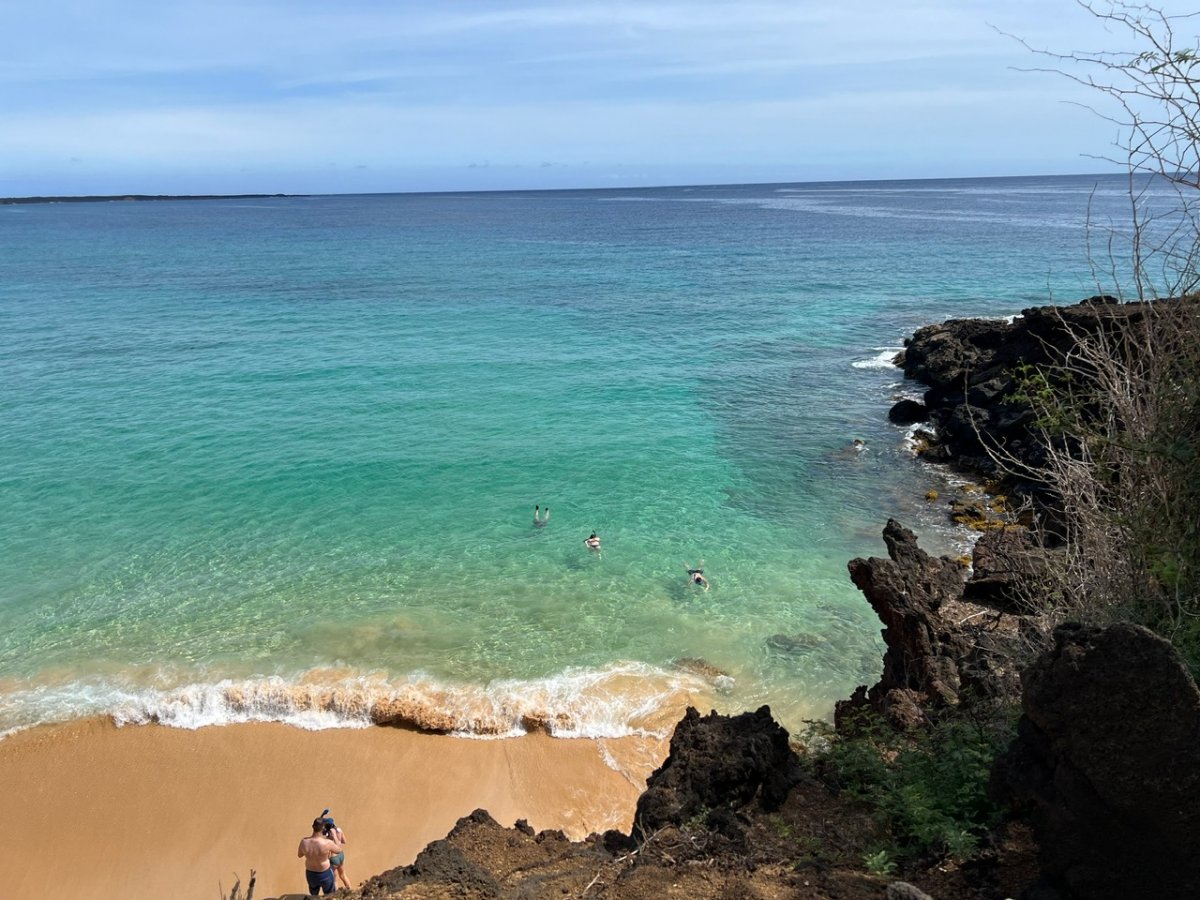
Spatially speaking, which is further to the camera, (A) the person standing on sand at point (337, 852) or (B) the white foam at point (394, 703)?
(B) the white foam at point (394, 703)

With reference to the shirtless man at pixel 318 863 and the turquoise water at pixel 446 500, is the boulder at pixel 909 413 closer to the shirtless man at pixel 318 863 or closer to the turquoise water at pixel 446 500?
the turquoise water at pixel 446 500

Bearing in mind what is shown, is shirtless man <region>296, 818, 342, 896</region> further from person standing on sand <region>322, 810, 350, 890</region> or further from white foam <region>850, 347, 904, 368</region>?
white foam <region>850, 347, 904, 368</region>

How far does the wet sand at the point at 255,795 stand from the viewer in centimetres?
1145

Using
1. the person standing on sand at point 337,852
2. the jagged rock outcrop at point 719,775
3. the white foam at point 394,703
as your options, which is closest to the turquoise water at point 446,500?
the white foam at point 394,703

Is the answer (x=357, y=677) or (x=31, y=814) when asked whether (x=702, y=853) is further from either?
(x=31, y=814)

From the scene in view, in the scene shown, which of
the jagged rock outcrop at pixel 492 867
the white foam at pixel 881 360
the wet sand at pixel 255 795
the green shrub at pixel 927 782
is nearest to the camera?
the green shrub at pixel 927 782

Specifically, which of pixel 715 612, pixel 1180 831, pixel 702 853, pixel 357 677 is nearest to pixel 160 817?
pixel 357 677

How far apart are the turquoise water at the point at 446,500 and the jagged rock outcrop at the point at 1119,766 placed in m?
8.30

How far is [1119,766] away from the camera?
221 inches

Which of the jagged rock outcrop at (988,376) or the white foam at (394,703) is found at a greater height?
the jagged rock outcrop at (988,376)

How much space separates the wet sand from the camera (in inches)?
451

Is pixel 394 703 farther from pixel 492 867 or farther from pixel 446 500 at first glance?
pixel 446 500

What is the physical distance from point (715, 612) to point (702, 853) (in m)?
9.70

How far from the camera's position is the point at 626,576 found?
1853 centimetres
